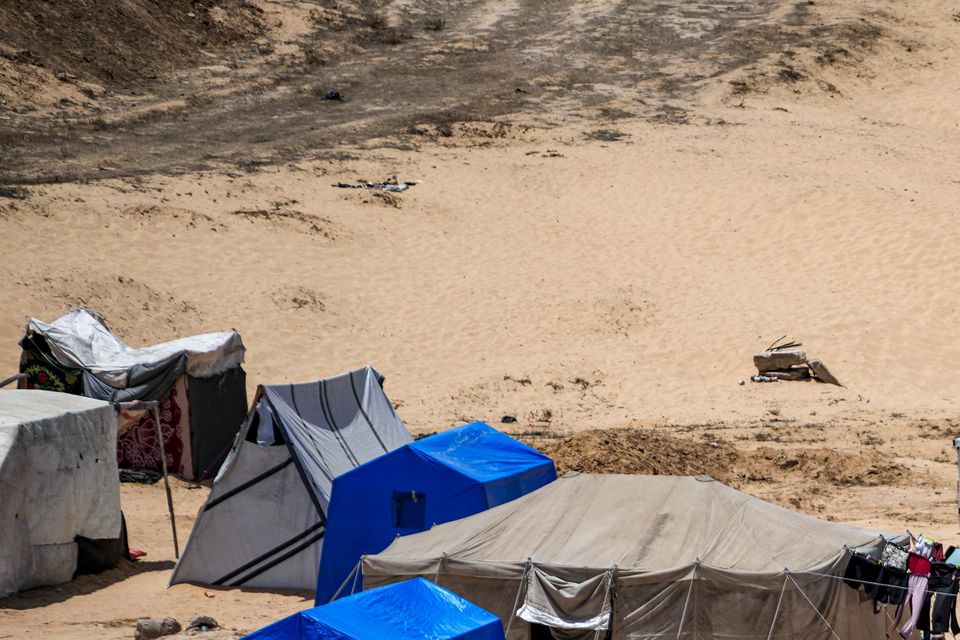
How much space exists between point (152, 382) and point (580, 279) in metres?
11.3

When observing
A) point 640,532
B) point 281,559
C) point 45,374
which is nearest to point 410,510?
point 281,559

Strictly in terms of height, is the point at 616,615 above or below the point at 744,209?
above

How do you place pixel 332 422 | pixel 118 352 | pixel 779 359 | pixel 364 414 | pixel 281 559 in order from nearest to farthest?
pixel 281 559 < pixel 332 422 < pixel 364 414 < pixel 118 352 < pixel 779 359

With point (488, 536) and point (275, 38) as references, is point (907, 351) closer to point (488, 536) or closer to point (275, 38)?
point (488, 536)

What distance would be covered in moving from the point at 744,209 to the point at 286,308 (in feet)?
35.0

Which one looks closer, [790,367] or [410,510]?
[410,510]

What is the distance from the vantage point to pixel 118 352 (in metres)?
16.5

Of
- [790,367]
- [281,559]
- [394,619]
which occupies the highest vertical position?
[394,619]

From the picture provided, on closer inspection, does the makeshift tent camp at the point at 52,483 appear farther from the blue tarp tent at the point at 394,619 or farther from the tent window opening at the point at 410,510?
the blue tarp tent at the point at 394,619

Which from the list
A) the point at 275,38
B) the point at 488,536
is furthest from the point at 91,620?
the point at 275,38

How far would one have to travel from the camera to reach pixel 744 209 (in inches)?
1101

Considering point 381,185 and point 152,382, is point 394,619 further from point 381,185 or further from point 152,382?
point 381,185

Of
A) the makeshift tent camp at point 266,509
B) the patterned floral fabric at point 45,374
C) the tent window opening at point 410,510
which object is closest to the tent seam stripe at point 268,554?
the makeshift tent camp at point 266,509

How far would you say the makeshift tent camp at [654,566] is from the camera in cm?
913
